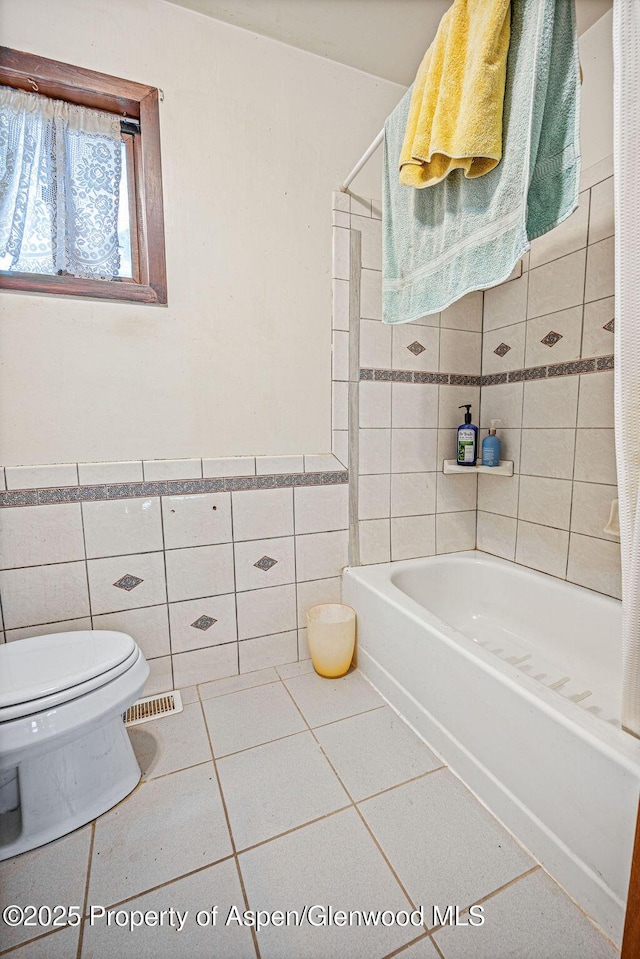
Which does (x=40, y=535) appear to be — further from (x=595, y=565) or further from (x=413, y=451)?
(x=595, y=565)

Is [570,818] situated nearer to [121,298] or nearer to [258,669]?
[258,669]

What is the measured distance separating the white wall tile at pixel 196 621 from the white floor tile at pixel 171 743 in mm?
225

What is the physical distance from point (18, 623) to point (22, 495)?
421 mm

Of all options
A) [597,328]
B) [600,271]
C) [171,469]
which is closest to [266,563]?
[171,469]

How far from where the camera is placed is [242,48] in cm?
142

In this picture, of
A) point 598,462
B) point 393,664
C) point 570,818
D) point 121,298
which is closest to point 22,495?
point 121,298

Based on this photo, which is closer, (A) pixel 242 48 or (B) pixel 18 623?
→ (B) pixel 18 623

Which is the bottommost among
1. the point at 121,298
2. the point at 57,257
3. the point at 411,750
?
the point at 411,750

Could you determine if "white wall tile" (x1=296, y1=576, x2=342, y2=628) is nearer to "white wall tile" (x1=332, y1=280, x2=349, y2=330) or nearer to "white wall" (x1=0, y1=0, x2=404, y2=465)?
"white wall" (x1=0, y1=0, x2=404, y2=465)

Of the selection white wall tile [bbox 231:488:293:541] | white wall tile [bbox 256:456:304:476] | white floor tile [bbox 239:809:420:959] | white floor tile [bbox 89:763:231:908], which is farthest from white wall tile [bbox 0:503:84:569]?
white floor tile [bbox 239:809:420:959]

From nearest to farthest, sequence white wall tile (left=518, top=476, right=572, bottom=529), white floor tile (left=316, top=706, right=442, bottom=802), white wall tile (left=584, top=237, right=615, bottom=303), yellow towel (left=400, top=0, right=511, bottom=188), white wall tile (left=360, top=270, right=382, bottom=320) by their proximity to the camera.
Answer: yellow towel (left=400, top=0, right=511, bottom=188) → white floor tile (left=316, top=706, right=442, bottom=802) → white wall tile (left=584, top=237, right=615, bottom=303) → white wall tile (left=518, top=476, right=572, bottom=529) → white wall tile (left=360, top=270, right=382, bottom=320)

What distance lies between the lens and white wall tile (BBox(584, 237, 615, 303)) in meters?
1.36

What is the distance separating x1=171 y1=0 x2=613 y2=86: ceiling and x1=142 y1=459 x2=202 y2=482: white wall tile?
1.52 metres

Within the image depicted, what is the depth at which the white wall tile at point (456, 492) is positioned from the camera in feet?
6.29
